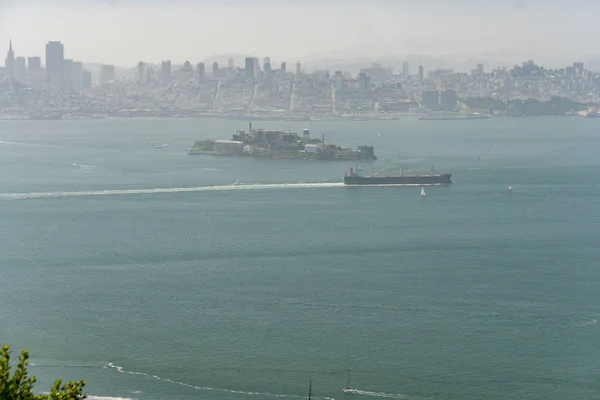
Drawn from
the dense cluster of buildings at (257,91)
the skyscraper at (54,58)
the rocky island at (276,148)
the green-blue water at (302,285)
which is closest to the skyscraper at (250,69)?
the dense cluster of buildings at (257,91)

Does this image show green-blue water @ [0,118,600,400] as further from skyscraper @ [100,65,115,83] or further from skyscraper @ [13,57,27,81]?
skyscraper @ [100,65,115,83]

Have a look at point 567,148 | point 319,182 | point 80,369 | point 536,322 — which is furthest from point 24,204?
point 567,148

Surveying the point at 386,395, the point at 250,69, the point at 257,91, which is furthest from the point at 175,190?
the point at 250,69

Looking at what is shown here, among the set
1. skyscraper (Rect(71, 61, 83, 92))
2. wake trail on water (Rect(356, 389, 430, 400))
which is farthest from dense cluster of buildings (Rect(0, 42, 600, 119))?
wake trail on water (Rect(356, 389, 430, 400))

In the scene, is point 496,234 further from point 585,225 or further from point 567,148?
point 567,148

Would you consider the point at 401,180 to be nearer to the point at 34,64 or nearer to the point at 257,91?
the point at 257,91

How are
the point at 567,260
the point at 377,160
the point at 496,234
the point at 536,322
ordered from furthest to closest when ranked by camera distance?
1. the point at 377,160
2. the point at 496,234
3. the point at 567,260
4. the point at 536,322
